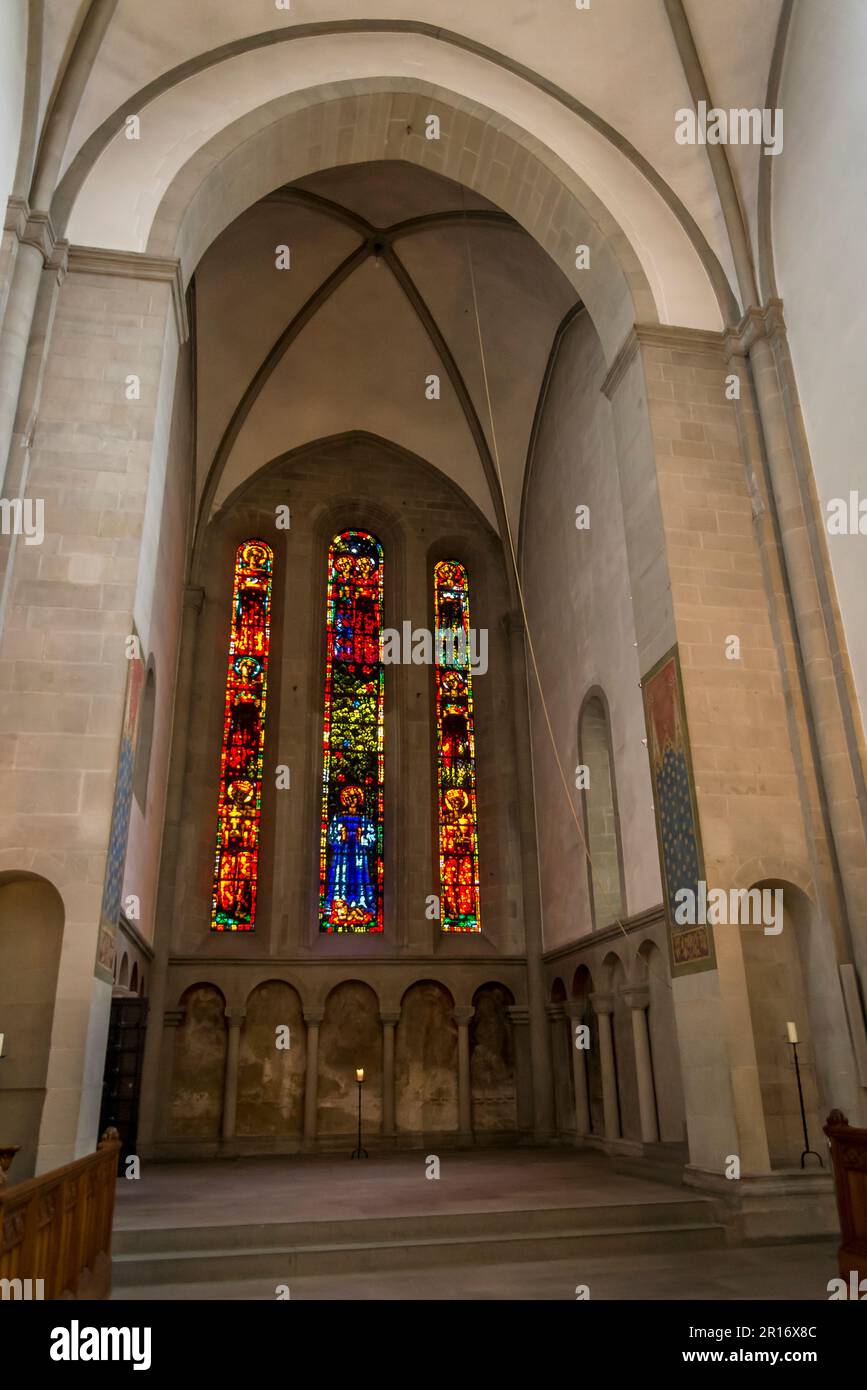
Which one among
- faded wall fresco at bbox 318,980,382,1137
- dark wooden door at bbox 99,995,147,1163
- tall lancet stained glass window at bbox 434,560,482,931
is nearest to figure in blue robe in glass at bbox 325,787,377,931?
faded wall fresco at bbox 318,980,382,1137

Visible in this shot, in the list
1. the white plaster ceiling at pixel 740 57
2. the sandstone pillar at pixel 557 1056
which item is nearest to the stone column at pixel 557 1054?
the sandstone pillar at pixel 557 1056

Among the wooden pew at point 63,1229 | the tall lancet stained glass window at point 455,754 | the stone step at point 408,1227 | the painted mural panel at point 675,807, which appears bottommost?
the stone step at point 408,1227

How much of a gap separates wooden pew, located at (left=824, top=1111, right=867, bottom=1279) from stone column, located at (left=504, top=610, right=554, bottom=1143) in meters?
8.15

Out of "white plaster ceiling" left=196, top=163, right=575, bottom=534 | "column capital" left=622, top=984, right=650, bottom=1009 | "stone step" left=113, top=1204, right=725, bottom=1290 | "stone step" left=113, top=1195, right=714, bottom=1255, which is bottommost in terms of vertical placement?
"stone step" left=113, top=1204, right=725, bottom=1290

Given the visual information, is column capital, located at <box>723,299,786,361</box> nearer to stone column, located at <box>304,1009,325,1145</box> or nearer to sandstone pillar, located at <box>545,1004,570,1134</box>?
sandstone pillar, located at <box>545,1004,570,1134</box>

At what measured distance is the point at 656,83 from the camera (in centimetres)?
1002

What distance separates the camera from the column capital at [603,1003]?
11.5 m

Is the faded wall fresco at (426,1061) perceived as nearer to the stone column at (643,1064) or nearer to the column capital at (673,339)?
the stone column at (643,1064)

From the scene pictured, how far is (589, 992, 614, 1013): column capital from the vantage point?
37.8ft

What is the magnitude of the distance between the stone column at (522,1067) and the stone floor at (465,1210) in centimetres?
241

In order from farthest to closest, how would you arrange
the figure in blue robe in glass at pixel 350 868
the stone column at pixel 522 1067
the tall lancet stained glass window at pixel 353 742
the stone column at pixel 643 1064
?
the tall lancet stained glass window at pixel 353 742, the figure in blue robe in glass at pixel 350 868, the stone column at pixel 522 1067, the stone column at pixel 643 1064

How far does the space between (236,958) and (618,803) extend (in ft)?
18.9

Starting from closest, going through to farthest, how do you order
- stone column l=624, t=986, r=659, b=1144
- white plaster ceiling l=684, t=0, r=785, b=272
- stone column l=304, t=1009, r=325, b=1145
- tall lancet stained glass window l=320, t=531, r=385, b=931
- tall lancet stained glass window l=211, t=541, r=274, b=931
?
white plaster ceiling l=684, t=0, r=785, b=272, stone column l=624, t=986, r=659, b=1144, stone column l=304, t=1009, r=325, b=1145, tall lancet stained glass window l=211, t=541, r=274, b=931, tall lancet stained glass window l=320, t=531, r=385, b=931
